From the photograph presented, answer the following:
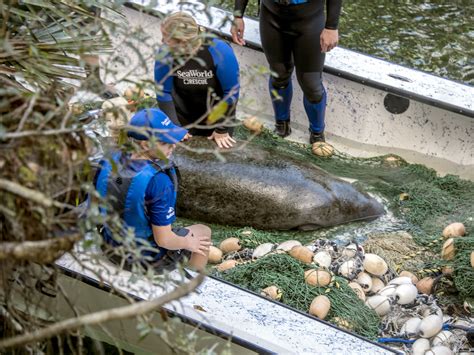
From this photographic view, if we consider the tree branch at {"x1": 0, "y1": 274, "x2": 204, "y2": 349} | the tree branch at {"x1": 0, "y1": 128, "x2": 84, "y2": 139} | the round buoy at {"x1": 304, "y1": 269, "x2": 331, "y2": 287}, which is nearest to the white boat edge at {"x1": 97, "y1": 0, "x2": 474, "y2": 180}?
the round buoy at {"x1": 304, "y1": 269, "x2": 331, "y2": 287}

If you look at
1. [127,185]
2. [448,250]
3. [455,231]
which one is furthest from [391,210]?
[127,185]

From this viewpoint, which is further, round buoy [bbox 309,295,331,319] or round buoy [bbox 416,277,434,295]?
round buoy [bbox 416,277,434,295]

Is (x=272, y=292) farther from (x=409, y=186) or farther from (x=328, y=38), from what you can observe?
(x=328, y=38)

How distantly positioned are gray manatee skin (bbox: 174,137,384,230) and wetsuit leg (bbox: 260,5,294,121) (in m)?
0.92

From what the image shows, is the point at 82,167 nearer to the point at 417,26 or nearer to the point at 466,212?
the point at 466,212

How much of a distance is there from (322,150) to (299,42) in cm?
98

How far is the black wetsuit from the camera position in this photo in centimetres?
712

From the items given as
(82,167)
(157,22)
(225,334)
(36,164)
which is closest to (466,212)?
(225,334)

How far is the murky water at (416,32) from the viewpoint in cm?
979

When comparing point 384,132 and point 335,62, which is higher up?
point 335,62

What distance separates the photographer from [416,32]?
10430 millimetres

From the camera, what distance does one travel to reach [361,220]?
662 cm

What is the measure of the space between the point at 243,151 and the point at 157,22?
209 centimetres

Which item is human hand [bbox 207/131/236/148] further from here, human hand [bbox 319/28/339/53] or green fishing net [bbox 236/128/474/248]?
human hand [bbox 319/28/339/53]
